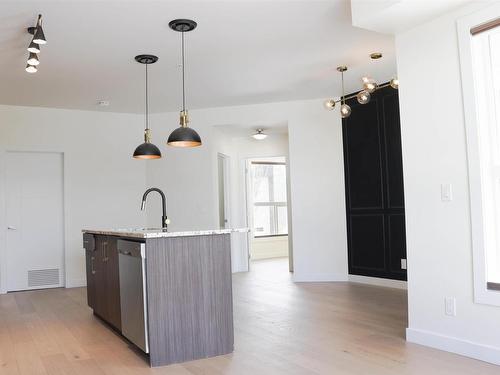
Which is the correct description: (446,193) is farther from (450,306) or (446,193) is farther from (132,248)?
(132,248)

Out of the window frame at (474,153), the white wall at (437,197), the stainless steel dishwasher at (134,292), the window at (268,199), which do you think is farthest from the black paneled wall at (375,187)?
the window at (268,199)

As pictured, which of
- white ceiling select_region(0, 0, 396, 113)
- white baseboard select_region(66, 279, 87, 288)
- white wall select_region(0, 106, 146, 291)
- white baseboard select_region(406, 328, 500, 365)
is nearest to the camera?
white baseboard select_region(406, 328, 500, 365)

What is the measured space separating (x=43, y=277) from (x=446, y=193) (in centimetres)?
555

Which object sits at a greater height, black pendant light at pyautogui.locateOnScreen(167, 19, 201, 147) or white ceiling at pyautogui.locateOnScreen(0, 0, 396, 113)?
white ceiling at pyautogui.locateOnScreen(0, 0, 396, 113)

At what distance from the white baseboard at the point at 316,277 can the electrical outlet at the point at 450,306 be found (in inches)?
130

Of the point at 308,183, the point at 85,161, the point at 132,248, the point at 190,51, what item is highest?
the point at 190,51

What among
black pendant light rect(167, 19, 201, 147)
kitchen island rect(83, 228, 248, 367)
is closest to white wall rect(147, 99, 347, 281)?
black pendant light rect(167, 19, 201, 147)

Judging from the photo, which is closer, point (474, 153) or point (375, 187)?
point (474, 153)

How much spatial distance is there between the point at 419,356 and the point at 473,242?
83cm

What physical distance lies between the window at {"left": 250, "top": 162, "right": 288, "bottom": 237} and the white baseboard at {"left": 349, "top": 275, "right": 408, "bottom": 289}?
12.3 ft

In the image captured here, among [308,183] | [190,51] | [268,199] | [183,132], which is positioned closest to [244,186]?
[308,183]

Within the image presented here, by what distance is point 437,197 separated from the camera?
3.38 m

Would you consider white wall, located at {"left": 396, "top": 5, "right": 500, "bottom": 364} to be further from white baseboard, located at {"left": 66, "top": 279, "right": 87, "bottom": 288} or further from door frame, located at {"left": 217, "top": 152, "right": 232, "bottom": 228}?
white baseboard, located at {"left": 66, "top": 279, "right": 87, "bottom": 288}

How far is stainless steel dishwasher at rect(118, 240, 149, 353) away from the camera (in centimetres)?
318
